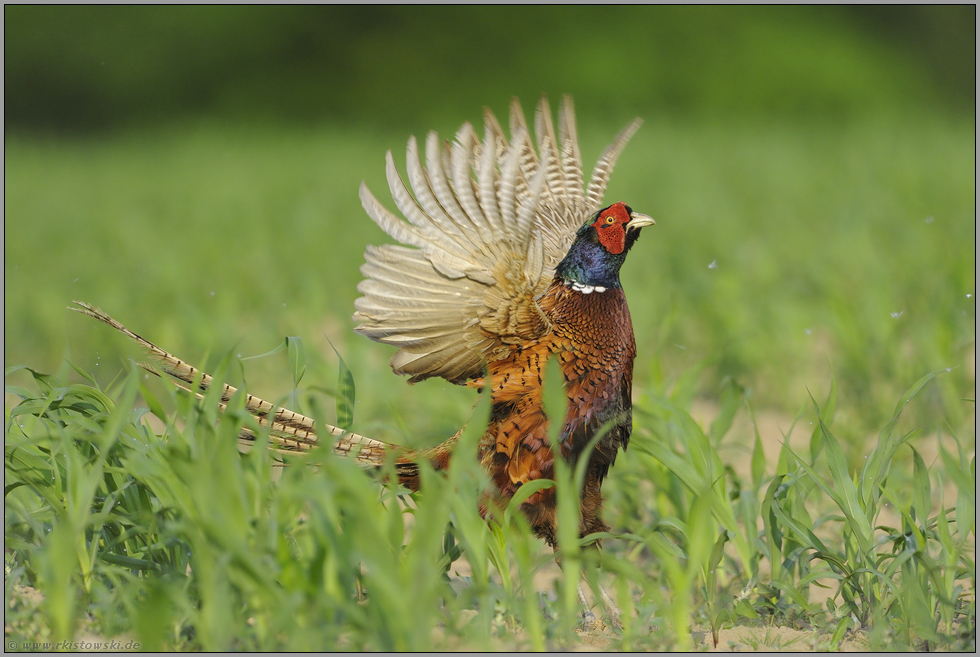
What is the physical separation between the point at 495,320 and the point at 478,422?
1.71 ft

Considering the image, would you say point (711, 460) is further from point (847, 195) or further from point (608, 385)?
point (847, 195)

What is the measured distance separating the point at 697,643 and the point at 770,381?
217cm

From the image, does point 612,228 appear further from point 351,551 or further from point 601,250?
point 351,551

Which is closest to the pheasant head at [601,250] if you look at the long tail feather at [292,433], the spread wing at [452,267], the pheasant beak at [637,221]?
the pheasant beak at [637,221]

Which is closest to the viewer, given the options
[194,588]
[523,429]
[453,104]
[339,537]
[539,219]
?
[339,537]

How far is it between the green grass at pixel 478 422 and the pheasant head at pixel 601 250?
381 mm

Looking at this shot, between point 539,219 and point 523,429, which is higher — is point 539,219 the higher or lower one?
the higher one

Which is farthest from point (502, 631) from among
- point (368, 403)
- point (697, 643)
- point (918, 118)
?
point (918, 118)

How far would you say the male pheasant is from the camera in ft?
6.79

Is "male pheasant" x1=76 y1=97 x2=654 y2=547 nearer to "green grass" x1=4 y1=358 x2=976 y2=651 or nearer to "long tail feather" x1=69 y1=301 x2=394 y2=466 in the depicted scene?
"long tail feather" x1=69 y1=301 x2=394 y2=466

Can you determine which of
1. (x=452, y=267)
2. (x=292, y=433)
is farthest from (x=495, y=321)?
(x=292, y=433)

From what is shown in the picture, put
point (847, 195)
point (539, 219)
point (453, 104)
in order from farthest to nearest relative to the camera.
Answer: point (453, 104) → point (847, 195) → point (539, 219)

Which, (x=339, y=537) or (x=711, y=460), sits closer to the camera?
(x=339, y=537)

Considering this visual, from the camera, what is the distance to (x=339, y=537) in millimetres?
1463
